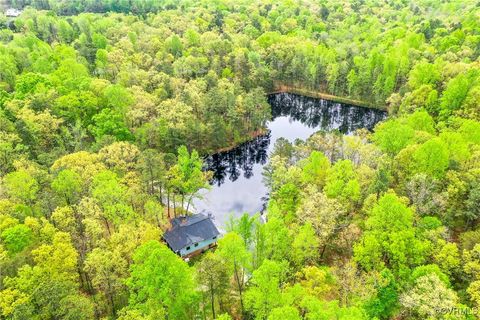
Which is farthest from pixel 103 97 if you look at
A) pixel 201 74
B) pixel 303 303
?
pixel 303 303

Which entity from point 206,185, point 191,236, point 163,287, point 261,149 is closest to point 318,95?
point 261,149

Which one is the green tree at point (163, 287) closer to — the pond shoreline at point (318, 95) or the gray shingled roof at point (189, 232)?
the gray shingled roof at point (189, 232)

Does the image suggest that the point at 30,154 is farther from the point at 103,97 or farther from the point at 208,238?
the point at 208,238

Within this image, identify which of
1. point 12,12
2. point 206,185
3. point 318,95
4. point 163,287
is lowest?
point 206,185

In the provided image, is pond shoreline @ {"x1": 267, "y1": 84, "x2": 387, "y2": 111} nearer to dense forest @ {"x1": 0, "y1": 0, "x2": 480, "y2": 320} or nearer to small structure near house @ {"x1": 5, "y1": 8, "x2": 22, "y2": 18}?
dense forest @ {"x1": 0, "y1": 0, "x2": 480, "y2": 320}

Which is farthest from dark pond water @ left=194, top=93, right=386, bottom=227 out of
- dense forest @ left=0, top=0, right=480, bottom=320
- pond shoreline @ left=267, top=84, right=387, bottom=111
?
dense forest @ left=0, top=0, right=480, bottom=320

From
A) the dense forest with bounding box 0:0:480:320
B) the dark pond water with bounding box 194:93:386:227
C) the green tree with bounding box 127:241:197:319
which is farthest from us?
the dark pond water with bounding box 194:93:386:227

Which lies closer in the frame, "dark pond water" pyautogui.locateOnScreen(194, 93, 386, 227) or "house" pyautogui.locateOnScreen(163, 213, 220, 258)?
"house" pyautogui.locateOnScreen(163, 213, 220, 258)

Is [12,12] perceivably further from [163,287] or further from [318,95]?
[163,287]
